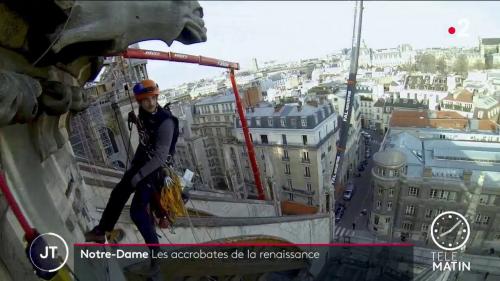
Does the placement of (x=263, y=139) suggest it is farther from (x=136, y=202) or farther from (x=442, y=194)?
(x=136, y=202)

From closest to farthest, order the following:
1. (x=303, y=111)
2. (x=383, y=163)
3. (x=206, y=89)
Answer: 1. (x=383, y=163)
2. (x=303, y=111)
3. (x=206, y=89)

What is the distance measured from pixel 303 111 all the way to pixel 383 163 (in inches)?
223

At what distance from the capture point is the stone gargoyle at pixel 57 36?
5.57 ft

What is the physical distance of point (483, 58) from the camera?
123 ft

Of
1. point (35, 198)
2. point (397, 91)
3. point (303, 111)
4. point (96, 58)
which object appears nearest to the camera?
point (35, 198)

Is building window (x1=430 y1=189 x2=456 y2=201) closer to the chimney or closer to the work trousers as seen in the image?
the chimney

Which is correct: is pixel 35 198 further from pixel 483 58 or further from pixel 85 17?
pixel 483 58

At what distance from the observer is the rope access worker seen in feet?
9.23

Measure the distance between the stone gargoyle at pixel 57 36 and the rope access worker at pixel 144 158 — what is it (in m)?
0.70

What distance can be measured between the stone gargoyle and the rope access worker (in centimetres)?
70

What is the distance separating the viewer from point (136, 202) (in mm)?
3072

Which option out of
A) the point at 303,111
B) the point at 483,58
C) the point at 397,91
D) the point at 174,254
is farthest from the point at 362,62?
the point at 174,254

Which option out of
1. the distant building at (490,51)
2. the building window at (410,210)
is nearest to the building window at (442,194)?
the building window at (410,210)

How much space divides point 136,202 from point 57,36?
69.9 inches
